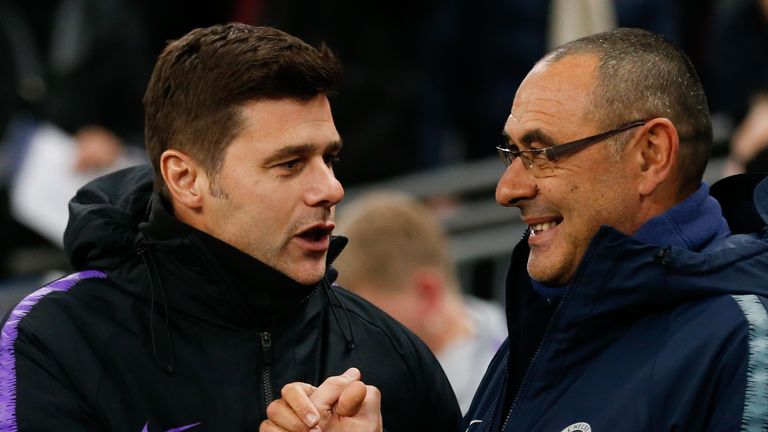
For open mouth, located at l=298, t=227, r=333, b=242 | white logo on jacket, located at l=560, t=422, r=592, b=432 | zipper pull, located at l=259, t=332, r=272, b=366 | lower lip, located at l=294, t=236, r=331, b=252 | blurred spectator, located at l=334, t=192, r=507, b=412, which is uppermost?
open mouth, located at l=298, t=227, r=333, b=242

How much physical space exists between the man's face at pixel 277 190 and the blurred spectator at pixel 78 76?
416 cm

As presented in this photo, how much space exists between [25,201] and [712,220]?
14.4ft

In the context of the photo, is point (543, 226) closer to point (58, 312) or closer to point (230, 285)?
point (230, 285)

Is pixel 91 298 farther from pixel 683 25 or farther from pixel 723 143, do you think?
pixel 683 25

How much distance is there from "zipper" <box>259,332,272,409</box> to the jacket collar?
38mm

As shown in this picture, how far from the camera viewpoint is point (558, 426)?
3852 millimetres

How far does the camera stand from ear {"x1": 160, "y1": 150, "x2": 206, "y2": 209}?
167 inches

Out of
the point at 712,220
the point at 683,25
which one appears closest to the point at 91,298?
the point at 712,220

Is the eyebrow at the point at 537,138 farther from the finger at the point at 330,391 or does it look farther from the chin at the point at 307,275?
the finger at the point at 330,391

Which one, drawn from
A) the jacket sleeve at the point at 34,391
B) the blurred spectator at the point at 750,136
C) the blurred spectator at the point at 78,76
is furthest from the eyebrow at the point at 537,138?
the blurred spectator at the point at 78,76

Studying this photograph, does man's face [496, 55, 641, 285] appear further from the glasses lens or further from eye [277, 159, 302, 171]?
eye [277, 159, 302, 171]

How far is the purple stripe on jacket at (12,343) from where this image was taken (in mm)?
3863

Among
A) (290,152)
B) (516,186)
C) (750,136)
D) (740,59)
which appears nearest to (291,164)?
(290,152)

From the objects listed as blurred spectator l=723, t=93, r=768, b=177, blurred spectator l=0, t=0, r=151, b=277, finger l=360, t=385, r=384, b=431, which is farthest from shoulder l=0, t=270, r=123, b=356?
blurred spectator l=0, t=0, r=151, b=277
